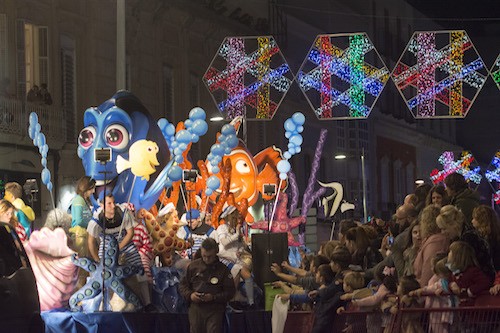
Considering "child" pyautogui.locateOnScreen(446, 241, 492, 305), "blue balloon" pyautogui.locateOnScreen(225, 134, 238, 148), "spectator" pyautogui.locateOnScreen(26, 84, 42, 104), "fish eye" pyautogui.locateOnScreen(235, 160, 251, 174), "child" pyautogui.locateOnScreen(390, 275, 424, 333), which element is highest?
"spectator" pyautogui.locateOnScreen(26, 84, 42, 104)

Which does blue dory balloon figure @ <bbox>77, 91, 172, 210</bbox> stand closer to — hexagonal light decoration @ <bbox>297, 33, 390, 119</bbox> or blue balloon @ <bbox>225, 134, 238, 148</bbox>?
blue balloon @ <bbox>225, 134, 238, 148</bbox>

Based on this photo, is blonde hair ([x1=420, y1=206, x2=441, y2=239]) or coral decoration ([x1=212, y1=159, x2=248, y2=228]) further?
coral decoration ([x1=212, y1=159, x2=248, y2=228])

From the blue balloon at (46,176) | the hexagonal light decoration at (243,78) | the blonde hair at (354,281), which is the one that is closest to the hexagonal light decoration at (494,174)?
the hexagonal light decoration at (243,78)

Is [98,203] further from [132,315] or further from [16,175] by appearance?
[16,175]

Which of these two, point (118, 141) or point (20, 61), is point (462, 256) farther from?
point (20, 61)

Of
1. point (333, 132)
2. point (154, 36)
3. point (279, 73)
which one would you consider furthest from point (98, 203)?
point (333, 132)

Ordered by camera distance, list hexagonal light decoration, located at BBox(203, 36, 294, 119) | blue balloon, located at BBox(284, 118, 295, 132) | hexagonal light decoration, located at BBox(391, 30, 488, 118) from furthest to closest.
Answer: blue balloon, located at BBox(284, 118, 295, 132) → hexagonal light decoration, located at BBox(203, 36, 294, 119) → hexagonal light decoration, located at BBox(391, 30, 488, 118)

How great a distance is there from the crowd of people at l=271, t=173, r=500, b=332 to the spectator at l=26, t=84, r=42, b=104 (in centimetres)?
1040

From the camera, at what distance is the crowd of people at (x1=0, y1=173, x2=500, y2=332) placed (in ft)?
33.2

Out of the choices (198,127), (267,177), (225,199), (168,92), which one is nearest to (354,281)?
(198,127)

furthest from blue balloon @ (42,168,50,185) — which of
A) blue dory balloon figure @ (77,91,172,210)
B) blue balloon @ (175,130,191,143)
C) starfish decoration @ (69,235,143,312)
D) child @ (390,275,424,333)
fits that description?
child @ (390,275,424,333)

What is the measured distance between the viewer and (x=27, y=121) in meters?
22.4

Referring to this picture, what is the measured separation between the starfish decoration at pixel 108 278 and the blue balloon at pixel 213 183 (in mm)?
5827

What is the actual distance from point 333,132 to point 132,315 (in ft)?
57.1
